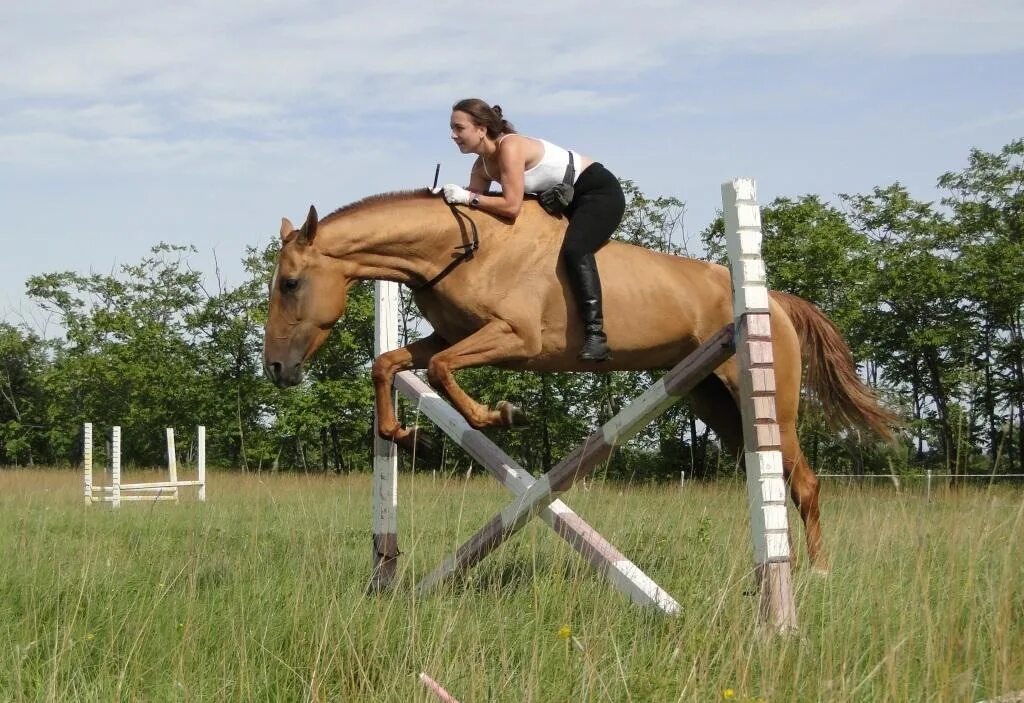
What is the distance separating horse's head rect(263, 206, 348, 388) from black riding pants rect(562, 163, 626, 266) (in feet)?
3.73

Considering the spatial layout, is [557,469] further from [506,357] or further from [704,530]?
[704,530]

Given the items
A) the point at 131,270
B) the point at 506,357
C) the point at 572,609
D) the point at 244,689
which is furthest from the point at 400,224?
the point at 131,270

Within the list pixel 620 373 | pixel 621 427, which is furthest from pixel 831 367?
pixel 620 373

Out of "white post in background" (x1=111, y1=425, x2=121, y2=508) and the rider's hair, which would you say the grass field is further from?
"white post in background" (x1=111, y1=425, x2=121, y2=508)

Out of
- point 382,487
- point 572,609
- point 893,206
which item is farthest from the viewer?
point 893,206

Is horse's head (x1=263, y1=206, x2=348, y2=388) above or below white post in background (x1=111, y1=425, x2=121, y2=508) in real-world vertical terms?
above

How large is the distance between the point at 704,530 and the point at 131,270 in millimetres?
45649

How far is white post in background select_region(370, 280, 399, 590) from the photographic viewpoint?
5609 mm

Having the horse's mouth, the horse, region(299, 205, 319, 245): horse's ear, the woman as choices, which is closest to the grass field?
the horse

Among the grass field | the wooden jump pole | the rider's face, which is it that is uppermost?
the rider's face

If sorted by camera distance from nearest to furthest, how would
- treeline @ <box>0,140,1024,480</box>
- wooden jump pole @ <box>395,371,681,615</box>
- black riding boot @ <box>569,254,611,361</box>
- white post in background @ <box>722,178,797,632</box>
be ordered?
white post in background @ <box>722,178,797,632</box>, wooden jump pole @ <box>395,371,681,615</box>, black riding boot @ <box>569,254,611,361</box>, treeline @ <box>0,140,1024,480</box>

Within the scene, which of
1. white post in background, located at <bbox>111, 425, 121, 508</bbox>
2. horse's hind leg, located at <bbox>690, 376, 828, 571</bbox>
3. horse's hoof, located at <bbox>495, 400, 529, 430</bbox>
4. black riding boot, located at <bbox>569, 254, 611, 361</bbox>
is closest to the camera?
horse's hoof, located at <bbox>495, 400, 529, 430</bbox>

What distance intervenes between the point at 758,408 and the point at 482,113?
2077 mm

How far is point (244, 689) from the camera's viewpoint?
11.3ft
